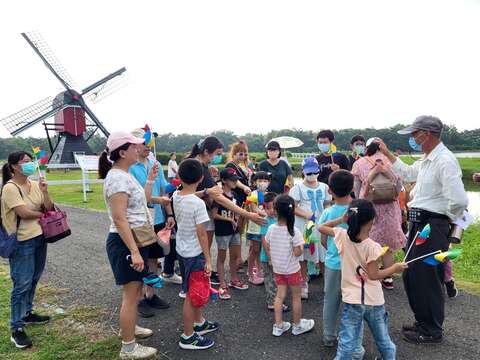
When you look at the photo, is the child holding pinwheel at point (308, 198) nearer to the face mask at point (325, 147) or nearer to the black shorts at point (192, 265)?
the face mask at point (325, 147)

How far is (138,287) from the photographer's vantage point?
9.34 ft

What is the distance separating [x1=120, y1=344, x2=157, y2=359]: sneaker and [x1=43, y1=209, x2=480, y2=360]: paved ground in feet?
0.41

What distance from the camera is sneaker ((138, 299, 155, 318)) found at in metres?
3.65

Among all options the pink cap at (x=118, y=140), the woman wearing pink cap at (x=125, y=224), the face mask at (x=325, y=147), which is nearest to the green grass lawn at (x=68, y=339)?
the woman wearing pink cap at (x=125, y=224)

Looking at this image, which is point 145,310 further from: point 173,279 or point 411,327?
point 411,327

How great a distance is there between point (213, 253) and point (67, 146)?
27842 millimetres

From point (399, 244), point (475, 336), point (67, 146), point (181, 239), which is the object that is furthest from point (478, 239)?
point (67, 146)

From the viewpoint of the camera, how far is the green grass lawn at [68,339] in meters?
2.95

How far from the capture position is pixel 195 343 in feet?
9.78

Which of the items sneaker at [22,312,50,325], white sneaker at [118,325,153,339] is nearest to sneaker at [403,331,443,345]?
white sneaker at [118,325,153,339]

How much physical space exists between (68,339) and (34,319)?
2.06 ft

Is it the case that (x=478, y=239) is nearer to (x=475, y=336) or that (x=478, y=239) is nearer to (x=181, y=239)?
(x=475, y=336)

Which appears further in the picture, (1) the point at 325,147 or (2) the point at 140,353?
(1) the point at 325,147

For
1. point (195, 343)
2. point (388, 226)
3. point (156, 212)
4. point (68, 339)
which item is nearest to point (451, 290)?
point (388, 226)
